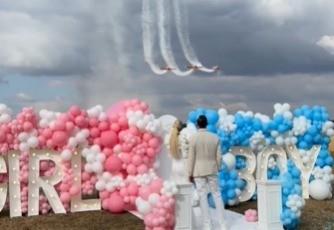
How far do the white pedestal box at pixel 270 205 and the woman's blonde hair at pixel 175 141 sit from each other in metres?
2.31

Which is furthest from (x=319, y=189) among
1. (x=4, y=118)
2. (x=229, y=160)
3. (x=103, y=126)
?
(x=4, y=118)

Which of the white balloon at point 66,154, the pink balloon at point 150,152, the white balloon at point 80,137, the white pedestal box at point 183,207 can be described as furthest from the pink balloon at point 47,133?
the white pedestal box at point 183,207

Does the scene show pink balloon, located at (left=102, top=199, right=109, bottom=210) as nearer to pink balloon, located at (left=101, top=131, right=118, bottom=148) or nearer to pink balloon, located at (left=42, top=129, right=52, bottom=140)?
pink balloon, located at (left=101, top=131, right=118, bottom=148)

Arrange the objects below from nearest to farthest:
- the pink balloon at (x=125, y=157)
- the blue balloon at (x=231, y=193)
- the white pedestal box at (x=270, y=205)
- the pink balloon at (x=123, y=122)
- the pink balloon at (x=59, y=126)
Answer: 1. the white pedestal box at (x=270, y=205)
2. the pink balloon at (x=59, y=126)
3. the pink balloon at (x=125, y=157)
4. the pink balloon at (x=123, y=122)
5. the blue balloon at (x=231, y=193)

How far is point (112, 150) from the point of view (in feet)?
39.5

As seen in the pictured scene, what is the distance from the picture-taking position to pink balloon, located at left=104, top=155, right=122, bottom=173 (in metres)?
11.7

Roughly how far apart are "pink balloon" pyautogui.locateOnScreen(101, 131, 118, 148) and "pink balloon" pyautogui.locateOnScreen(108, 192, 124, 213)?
39.9 inches

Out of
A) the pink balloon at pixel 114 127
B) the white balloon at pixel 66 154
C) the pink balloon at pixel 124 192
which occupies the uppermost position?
the pink balloon at pixel 114 127

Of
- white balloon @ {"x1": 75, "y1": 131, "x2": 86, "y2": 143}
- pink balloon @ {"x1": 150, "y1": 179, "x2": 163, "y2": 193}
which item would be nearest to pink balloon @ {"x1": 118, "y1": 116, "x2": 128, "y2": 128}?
white balloon @ {"x1": 75, "y1": 131, "x2": 86, "y2": 143}

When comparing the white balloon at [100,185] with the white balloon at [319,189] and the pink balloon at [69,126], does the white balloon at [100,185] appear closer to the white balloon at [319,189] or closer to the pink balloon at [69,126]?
the pink balloon at [69,126]

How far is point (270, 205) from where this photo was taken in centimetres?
1045

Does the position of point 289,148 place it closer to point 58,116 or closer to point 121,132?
point 121,132

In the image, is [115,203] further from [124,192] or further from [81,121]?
[81,121]

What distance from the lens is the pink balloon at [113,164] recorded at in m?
11.7
